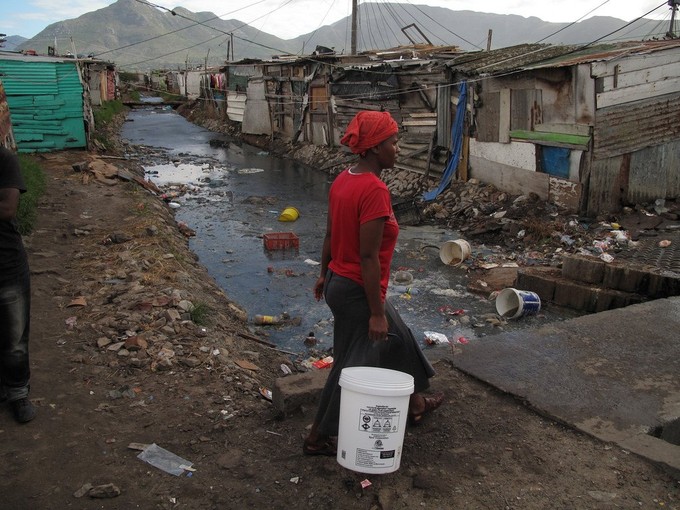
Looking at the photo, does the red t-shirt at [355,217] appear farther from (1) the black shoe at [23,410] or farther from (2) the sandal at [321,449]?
(1) the black shoe at [23,410]

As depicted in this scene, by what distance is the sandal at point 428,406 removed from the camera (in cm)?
298

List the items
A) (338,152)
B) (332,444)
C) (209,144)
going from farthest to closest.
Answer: (209,144) → (338,152) → (332,444)

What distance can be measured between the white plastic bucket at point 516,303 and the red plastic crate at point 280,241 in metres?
3.81

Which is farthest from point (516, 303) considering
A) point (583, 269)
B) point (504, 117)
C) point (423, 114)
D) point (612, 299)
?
point (423, 114)

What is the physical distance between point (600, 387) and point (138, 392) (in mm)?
2785

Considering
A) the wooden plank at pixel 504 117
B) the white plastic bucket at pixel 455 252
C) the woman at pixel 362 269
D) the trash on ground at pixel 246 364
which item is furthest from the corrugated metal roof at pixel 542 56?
the woman at pixel 362 269

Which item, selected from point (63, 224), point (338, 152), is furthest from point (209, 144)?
point (63, 224)

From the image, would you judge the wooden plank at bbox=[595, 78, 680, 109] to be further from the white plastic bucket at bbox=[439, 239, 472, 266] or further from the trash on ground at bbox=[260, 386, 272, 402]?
the trash on ground at bbox=[260, 386, 272, 402]

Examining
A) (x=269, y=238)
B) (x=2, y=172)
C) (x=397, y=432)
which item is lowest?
(x=269, y=238)

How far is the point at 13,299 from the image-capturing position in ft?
9.89

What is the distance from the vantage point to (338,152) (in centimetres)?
1884

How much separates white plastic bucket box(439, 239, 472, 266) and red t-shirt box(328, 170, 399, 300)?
6267 millimetres

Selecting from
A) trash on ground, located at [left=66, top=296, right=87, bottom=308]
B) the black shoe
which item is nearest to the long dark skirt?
the black shoe

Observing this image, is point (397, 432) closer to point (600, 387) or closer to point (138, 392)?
point (600, 387)
